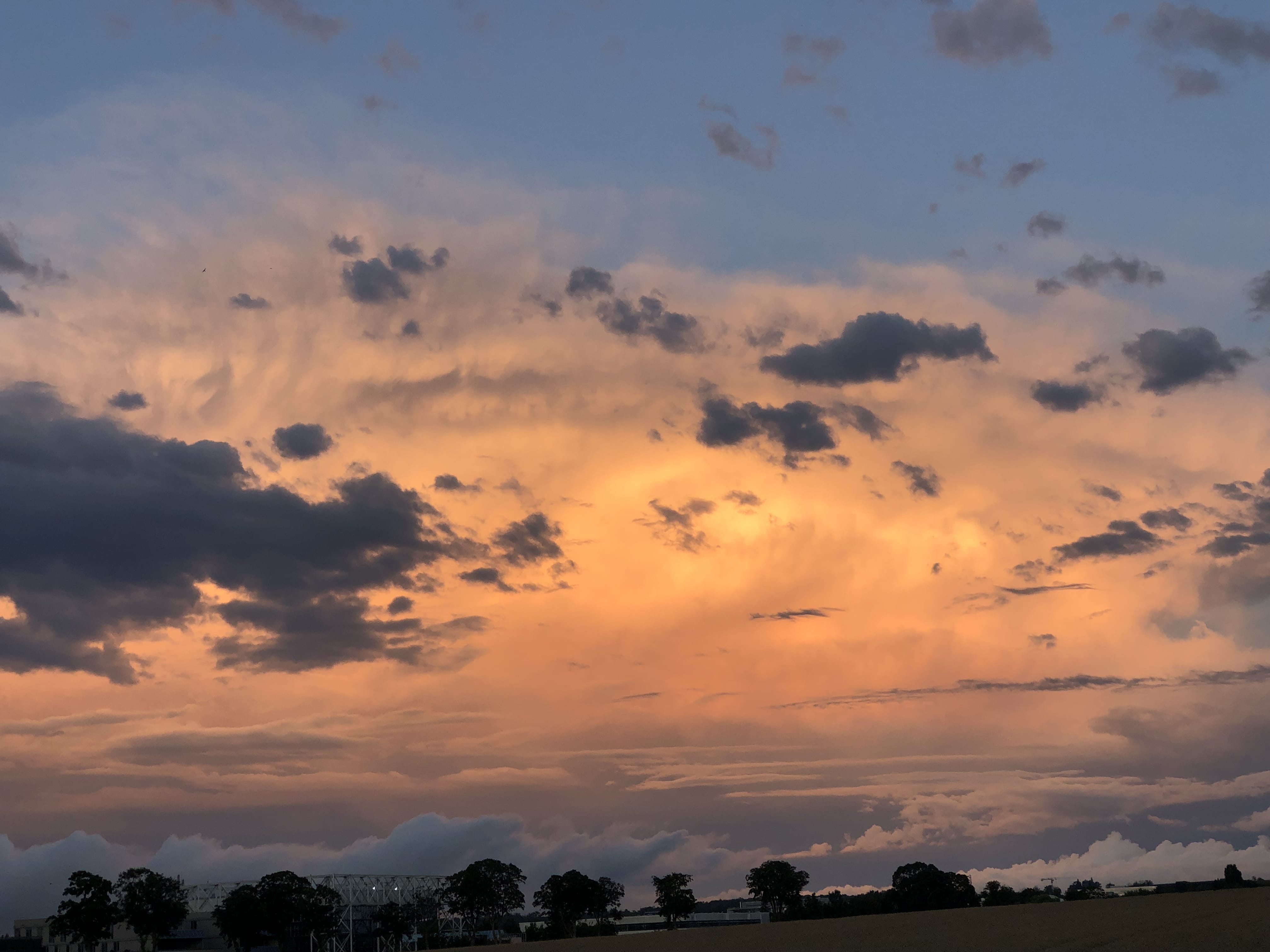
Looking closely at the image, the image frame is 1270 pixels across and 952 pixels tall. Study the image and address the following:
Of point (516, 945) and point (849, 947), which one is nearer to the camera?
point (849, 947)

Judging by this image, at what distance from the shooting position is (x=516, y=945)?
608 ft

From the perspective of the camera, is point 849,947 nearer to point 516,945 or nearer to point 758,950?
point 758,950

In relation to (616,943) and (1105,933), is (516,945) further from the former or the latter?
(1105,933)

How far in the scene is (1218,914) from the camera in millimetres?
133875

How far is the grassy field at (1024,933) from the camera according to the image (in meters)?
96.3

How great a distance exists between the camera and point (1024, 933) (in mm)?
116250

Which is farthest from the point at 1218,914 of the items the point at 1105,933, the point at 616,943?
the point at 616,943

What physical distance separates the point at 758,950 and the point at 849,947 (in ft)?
58.9

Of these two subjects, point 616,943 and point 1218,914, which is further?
point 616,943

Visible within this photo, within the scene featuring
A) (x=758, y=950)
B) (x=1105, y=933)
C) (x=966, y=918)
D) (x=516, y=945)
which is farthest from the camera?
(x=516, y=945)

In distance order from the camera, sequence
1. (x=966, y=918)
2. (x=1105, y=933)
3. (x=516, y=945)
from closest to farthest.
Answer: (x=1105, y=933), (x=966, y=918), (x=516, y=945)

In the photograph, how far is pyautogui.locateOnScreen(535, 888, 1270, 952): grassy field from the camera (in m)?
96.3

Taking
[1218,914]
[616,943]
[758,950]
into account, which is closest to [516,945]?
[616,943]

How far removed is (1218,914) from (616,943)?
264 feet
